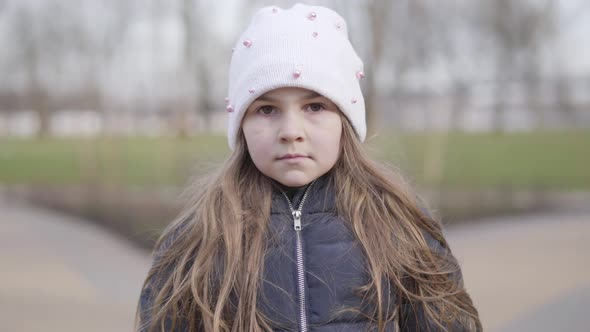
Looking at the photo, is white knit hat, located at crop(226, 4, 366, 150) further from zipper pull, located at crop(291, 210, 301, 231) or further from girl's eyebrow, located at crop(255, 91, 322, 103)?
zipper pull, located at crop(291, 210, 301, 231)

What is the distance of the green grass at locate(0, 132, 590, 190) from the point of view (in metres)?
9.09

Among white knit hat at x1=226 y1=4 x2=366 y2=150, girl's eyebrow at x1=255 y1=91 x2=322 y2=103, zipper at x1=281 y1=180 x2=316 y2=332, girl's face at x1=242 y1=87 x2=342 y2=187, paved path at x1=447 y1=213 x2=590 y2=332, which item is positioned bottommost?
paved path at x1=447 y1=213 x2=590 y2=332

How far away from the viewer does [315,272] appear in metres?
1.62

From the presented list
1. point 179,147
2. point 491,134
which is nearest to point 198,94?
point 179,147

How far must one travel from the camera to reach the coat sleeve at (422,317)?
169cm

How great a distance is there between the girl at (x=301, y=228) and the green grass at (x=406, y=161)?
618 centimetres

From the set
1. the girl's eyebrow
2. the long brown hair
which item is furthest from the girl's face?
the long brown hair

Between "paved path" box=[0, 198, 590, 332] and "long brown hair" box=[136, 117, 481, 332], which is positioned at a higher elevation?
"long brown hair" box=[136, 117, 481, 332]

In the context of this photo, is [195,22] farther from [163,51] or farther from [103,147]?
[103,147]

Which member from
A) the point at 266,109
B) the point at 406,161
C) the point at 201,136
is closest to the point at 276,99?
the point at 266,109

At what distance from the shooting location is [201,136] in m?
9.58

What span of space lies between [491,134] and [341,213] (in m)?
10.5

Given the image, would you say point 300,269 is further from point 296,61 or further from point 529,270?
point 529,270

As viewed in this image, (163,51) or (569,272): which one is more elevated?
(163,51)
